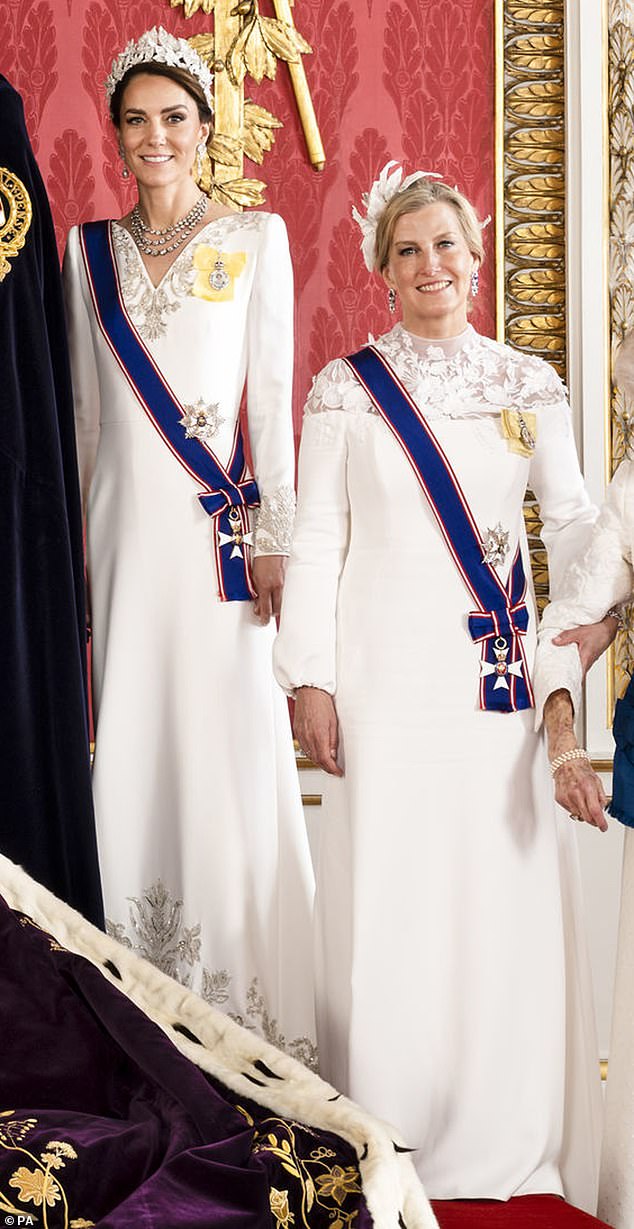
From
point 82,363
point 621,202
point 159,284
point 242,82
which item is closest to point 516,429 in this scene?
point 159,284

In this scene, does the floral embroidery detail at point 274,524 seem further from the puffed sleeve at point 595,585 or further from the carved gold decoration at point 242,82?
the carved gold decoration at point 242,82

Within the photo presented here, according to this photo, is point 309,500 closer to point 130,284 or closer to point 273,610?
point 273,610

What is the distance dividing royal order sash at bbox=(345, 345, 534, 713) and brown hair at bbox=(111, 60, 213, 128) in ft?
2.32

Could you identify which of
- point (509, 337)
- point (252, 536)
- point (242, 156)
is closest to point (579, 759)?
point (252, 536)

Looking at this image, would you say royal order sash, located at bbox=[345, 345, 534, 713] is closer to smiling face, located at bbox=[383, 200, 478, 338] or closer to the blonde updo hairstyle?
smiling face, located at bbox=[383, 200, 478, 338]

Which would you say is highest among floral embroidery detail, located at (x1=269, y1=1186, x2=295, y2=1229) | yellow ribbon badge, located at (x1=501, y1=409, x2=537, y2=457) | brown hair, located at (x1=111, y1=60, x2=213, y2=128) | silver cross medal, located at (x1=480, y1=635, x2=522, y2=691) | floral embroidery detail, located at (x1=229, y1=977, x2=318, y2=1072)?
brown hair, located at (x1=111, y1=60, x2=213, y2=128)

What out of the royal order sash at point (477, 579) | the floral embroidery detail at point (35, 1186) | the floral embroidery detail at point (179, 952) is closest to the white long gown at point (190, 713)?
the floral embroidery detail at point (179, 952)

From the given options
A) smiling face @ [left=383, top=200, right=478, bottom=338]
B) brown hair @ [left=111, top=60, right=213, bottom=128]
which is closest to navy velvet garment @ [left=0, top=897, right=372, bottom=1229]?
smiling face @ [left=383, top=200, right=478, bottom=338]

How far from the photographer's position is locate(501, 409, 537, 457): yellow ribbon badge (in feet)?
6.72

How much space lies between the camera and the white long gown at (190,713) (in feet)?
7.55

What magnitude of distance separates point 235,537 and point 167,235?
52 cm

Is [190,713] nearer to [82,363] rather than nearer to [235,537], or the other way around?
[235,537]

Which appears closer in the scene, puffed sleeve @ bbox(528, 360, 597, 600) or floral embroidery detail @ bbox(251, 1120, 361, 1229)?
floral embroidery detail @ bbox(251, 1120, 361, 1229)

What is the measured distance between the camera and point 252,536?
2340 millimetres
